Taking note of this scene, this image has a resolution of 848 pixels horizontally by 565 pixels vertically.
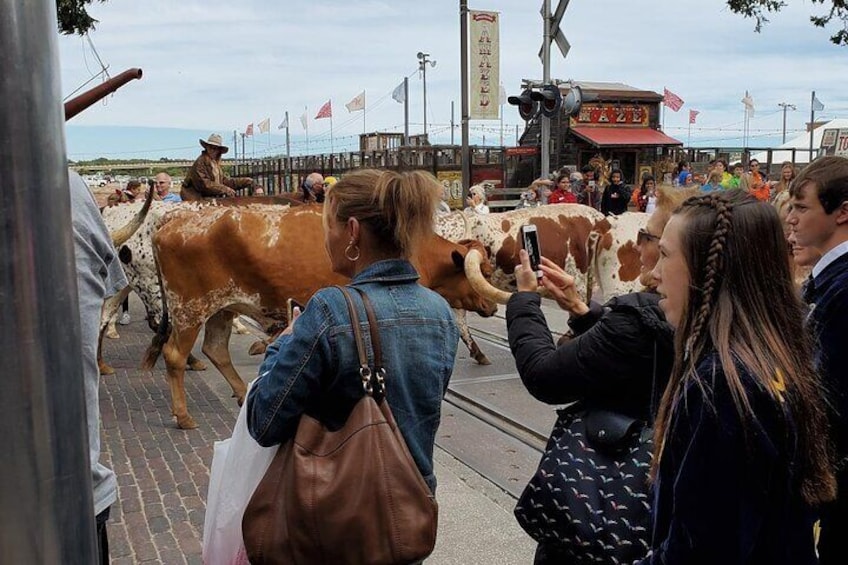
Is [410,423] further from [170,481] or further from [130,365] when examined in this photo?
[130,365]

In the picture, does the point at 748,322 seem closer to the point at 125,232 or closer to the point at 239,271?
the point at 125,232

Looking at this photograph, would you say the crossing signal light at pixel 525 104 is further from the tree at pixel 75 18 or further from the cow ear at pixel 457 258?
the cow ear at pixel 457 258

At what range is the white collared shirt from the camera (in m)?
2.85

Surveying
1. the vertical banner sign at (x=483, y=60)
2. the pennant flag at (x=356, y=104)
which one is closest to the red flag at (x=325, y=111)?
the pennant flag at (x=356, y=104)

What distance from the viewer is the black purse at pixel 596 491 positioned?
7.29 feet

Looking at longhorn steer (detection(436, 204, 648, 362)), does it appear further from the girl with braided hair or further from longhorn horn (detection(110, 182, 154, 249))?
the girl with braided hair

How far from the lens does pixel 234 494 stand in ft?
7.97

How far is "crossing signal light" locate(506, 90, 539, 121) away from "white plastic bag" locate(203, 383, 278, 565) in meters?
12.7

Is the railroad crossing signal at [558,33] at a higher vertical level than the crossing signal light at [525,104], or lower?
higher

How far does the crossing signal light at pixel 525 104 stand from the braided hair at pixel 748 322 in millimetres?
12948

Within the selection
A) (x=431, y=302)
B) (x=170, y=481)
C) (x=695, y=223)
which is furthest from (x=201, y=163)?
(x=695, y=223)

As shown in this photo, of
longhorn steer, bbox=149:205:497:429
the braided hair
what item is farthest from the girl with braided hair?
longhorn steer, bbox=149:205:497:429

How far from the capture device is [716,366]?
5.47 feet

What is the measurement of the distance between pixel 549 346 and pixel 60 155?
168 centimetres
